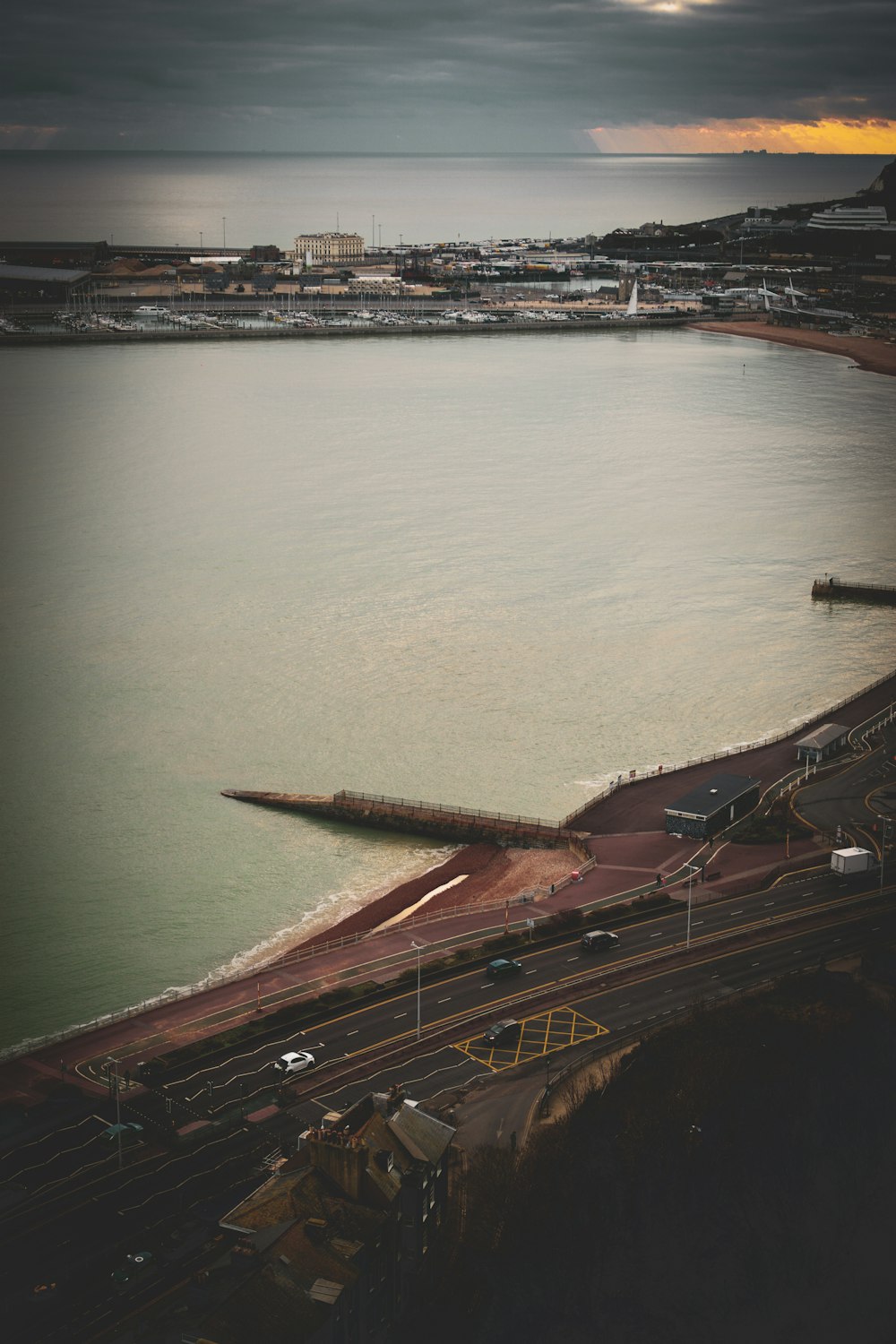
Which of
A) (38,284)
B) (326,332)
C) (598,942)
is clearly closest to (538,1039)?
(598,942)

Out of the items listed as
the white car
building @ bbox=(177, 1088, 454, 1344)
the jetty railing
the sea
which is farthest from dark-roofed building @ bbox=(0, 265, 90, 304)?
building @ bbox=(177, 1088, 454, 1344)

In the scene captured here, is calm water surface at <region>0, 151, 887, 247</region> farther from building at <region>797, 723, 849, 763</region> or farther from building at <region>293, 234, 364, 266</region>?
building at <region>797, 723, 849, 763</region>

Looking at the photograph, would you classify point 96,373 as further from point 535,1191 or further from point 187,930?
point 535,1191

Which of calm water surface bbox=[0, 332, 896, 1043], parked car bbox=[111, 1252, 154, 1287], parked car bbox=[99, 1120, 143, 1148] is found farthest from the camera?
calm water surface bbox=[0, 332, 896, 1043]

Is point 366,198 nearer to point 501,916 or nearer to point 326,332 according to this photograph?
point 326,332

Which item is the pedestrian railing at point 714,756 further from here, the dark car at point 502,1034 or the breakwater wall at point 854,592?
the breakwater wall at point 854,592
